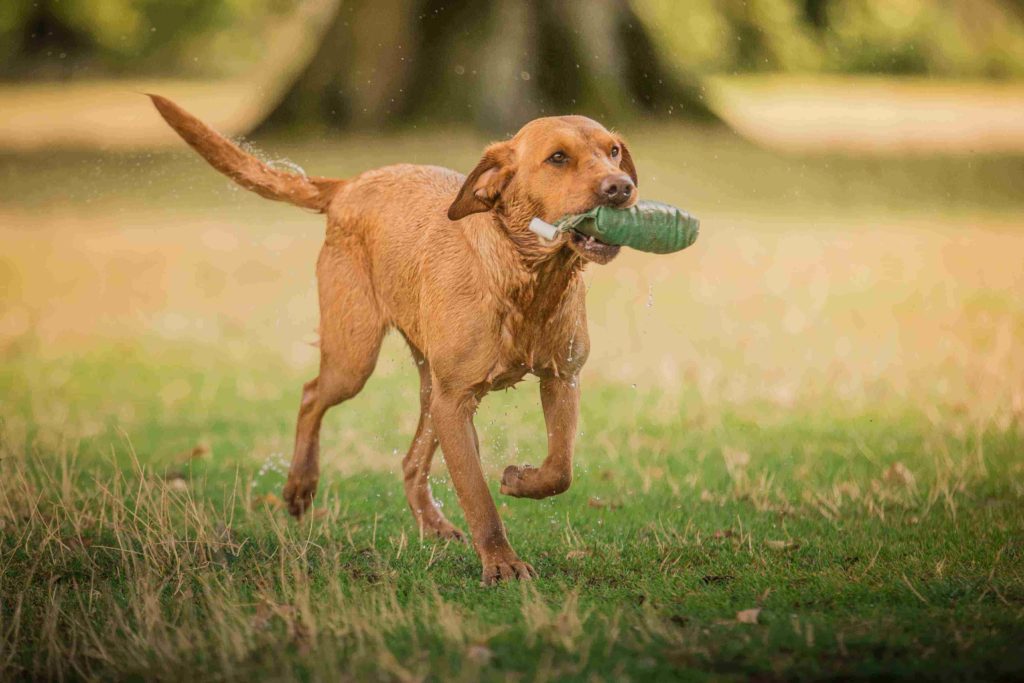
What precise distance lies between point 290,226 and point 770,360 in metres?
8.44

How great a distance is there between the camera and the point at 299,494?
6246 millimetres

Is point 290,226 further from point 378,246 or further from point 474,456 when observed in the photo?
point 474,456

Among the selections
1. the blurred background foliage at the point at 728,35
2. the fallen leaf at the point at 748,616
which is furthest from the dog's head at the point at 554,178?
the blurred background foliage at the point at 728,35

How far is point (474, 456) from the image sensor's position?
5.26 meters

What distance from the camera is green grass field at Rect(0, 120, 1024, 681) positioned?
4.29m

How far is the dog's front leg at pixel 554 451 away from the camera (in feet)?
17.3

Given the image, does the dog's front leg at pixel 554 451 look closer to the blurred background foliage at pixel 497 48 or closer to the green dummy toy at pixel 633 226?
the green dummy toy at pixel 633 226

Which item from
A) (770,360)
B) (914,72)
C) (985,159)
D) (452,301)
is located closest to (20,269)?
(770,360)

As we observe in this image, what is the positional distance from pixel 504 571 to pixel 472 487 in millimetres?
364

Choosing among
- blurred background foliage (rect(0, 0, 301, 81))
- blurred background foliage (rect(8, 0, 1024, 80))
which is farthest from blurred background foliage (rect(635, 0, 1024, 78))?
blurred background foliage (rect(0, 0, 301, 81))

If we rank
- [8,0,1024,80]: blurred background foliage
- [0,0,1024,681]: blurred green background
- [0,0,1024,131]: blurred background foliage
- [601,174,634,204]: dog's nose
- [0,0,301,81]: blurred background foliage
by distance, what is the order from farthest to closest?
[0,0,301,81]: blurred background foliage, [8,0,1024,80]: blurred background foliage, [0,0,1024,131]: blurred background foliage, [601,174,634,204]: dog's nose, [0,0,1024,681]: blurred green background

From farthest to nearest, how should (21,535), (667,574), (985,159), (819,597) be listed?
(985,159), (21,535), (667,574), (819,597)

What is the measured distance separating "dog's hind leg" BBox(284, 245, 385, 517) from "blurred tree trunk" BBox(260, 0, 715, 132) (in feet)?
37.4

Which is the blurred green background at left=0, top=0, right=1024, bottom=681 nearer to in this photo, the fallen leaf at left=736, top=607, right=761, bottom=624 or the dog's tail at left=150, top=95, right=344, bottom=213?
the fallen leaf at left=736, top=607, right=761, bottom=624
